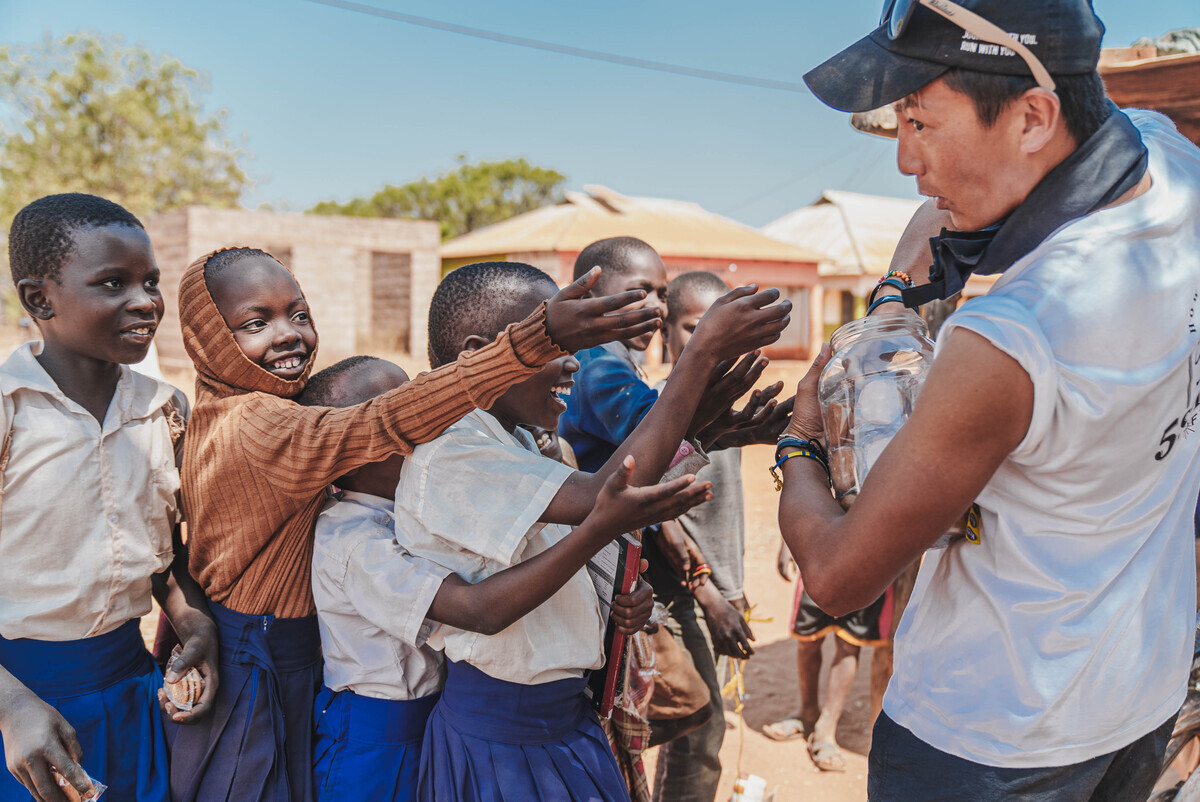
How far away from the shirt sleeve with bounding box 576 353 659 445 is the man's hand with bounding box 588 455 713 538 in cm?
84

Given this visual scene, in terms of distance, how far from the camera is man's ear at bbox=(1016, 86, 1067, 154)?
3.95ft

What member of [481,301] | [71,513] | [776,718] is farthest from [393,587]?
[776,718]

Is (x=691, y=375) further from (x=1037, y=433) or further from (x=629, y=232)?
(x=629, y=232)

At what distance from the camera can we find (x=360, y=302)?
1823 centimetres

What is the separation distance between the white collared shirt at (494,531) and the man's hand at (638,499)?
19cm

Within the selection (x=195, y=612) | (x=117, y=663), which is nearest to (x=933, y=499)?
(x=195, y=612)

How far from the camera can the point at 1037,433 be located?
115cm

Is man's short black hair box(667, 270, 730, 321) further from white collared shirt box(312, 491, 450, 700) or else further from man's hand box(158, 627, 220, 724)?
man's hand box(158, 627, 220, 724)

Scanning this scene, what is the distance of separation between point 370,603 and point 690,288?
198 centimetres

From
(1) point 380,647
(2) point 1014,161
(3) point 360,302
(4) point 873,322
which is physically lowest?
(3) point 360,302

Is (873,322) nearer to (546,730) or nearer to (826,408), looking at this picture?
(826,408)

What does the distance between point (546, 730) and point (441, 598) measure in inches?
15.4

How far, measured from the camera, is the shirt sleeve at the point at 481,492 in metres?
1.58

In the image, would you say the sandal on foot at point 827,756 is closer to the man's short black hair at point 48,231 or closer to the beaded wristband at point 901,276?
the beaded wristband at point 901,276
